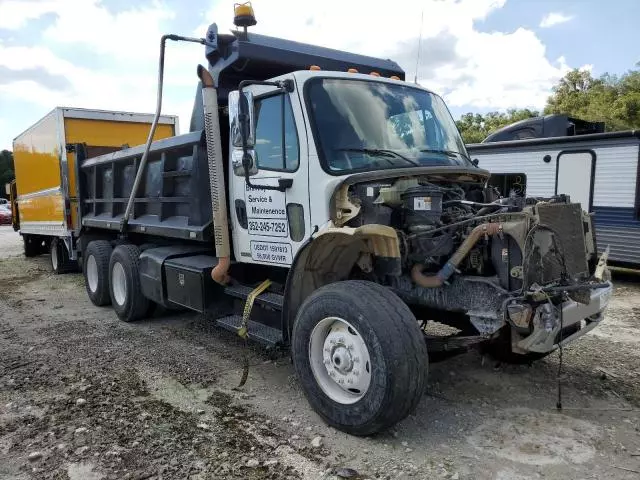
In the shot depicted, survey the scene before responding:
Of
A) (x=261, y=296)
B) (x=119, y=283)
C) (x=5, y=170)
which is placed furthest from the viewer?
(x=5, y=170)

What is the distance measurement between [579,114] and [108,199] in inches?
973

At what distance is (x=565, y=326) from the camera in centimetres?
355

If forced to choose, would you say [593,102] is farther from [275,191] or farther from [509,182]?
[275,191]

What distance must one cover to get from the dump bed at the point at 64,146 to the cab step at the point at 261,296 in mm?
4959

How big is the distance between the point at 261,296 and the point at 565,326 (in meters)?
2.45

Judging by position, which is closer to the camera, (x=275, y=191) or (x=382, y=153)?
(x=382, y=153)

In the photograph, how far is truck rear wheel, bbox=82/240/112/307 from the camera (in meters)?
7.51

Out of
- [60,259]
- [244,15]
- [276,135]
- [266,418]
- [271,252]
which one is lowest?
[266,418]

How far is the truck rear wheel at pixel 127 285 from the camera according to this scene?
664 cm

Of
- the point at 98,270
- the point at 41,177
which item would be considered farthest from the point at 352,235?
the point at 41,177

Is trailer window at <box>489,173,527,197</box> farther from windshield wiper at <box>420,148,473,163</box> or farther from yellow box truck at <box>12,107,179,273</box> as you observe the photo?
yellow box truck at <box>12,107,179,273</box>

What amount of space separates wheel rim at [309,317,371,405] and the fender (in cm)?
54

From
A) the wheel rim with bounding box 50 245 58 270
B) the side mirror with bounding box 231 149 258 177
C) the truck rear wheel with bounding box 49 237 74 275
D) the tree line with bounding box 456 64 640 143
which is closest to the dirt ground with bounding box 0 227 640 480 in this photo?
the side mirror with bounding box 231 149 258 177

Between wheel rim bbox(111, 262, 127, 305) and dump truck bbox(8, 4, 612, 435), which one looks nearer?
dump truck bbox(8, 4, 612, 435)
